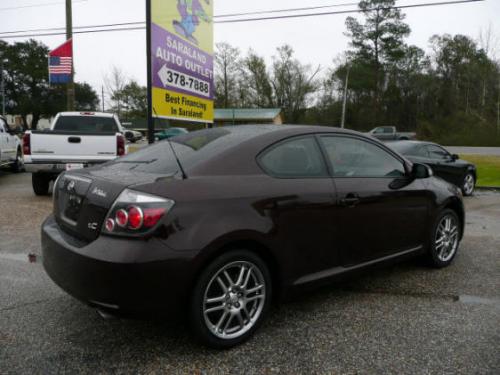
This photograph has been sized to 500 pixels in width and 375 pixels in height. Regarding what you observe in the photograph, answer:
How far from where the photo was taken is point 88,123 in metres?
10.5

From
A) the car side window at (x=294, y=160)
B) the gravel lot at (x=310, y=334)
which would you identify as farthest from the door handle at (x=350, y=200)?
the gravel lot at (x=310, y=334)

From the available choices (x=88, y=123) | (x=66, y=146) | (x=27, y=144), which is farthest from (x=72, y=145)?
(x=88, y=123)

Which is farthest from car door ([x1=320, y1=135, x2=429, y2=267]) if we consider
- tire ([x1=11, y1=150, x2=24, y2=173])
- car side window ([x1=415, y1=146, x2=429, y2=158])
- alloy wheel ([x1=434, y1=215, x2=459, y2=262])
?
tire ([x1=11, y1=150, x2=24, y2=173])

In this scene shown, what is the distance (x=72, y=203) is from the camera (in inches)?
113

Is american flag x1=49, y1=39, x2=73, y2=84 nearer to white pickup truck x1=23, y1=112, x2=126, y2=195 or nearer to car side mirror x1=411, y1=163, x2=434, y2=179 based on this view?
white pickup truck x1=23, y1=112, x2=126, y2=195

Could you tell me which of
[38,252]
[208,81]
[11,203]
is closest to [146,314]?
[38,252]

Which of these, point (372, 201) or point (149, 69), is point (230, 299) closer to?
point (372, 201)

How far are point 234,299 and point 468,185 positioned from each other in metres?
9.53

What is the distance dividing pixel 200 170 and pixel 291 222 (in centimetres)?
74

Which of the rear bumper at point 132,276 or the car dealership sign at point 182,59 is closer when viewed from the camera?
the rear bumper at point 132,276

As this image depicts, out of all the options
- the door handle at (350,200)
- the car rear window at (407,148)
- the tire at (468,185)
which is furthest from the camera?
the tire at (468,185)

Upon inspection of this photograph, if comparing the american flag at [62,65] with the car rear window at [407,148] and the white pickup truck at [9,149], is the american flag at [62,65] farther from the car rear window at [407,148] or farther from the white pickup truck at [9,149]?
the car rear window at [407,148]

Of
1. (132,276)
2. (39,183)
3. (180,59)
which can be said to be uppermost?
(180,59)

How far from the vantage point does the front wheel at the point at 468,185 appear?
10297 mm
